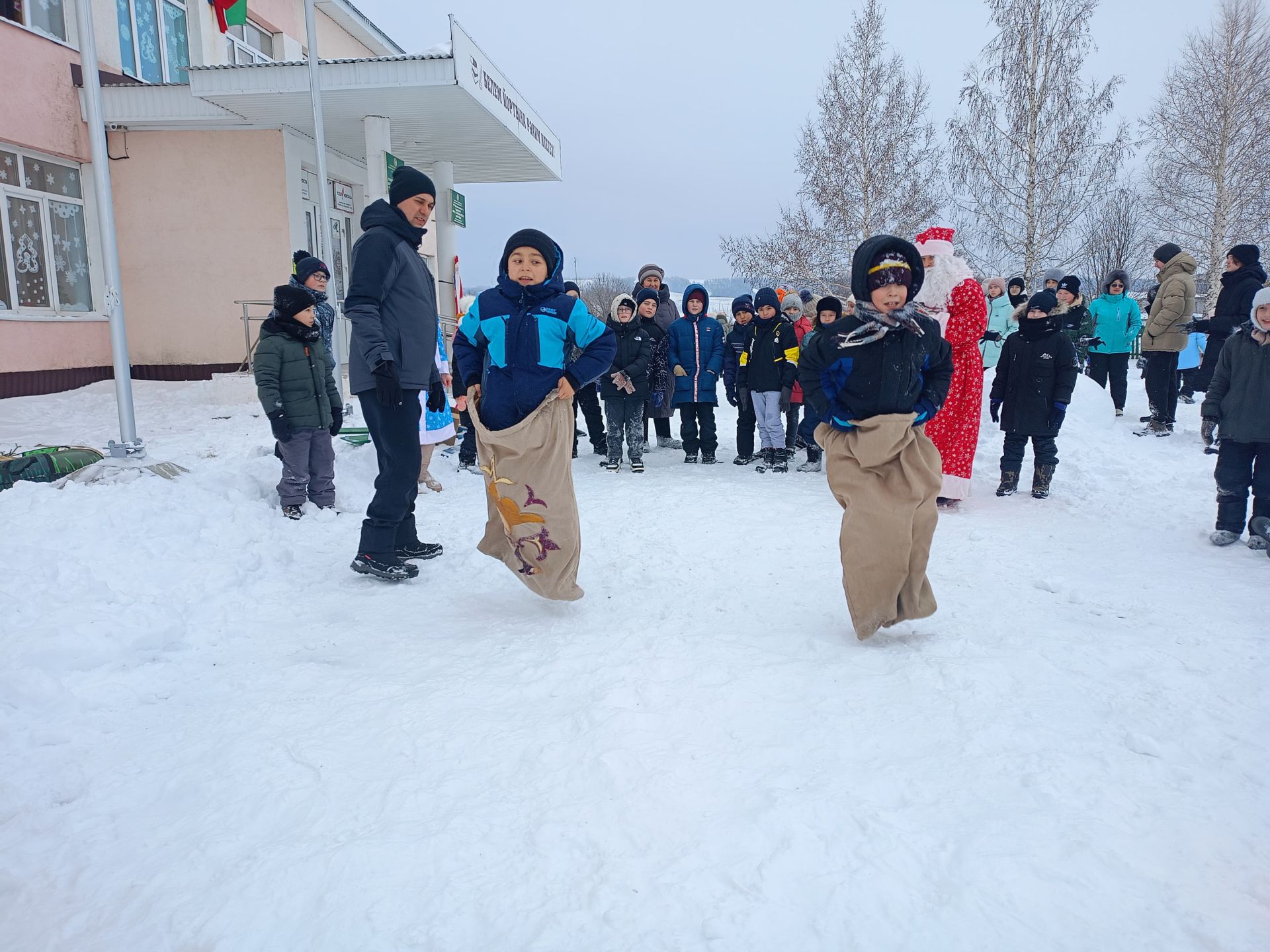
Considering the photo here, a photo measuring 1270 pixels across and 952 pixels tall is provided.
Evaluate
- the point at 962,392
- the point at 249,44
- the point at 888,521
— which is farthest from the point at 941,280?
the point at 249,44

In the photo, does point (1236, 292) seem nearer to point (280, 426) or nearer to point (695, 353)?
point (695, 353)

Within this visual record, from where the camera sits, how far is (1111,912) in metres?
1.79

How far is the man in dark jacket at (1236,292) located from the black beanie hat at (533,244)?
7.30 m

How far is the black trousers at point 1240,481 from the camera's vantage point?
4.89 metres

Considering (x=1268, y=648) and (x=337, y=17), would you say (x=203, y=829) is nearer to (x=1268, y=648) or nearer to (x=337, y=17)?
(x=1268, y=648)

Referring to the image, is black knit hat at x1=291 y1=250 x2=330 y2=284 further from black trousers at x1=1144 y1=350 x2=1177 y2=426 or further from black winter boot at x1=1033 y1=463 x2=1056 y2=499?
black trousers at x1=1144 y1=350 x2=1177 y2=426

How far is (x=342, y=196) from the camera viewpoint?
1567 cm

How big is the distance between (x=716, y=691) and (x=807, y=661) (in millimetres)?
493

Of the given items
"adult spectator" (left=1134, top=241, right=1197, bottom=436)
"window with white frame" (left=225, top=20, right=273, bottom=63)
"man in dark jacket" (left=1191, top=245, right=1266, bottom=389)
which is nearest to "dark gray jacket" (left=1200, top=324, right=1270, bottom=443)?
"man in dark jacket" (left=1191, top=245, right=1266, bottom=389)

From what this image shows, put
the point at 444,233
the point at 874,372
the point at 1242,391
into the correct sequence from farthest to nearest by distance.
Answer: the point at 444,233 → the point at 1242,391 → the point at 874,372

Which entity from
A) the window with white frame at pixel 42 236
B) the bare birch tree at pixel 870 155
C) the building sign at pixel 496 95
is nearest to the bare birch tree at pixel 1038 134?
the bare birch tree at pixel 870 155

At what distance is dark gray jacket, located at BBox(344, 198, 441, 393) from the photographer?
13.2 feet

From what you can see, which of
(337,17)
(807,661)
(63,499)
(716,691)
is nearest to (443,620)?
(716,691)

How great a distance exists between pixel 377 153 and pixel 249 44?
18.4ft
